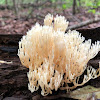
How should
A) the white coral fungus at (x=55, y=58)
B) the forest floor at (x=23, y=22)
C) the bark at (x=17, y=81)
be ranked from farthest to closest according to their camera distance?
the forest floor at (x=23, y=22) → the bark at (x=17, y=81) → the white coral fungus at (x=55, y=58)

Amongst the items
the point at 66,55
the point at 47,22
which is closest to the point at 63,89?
the point at 66,55

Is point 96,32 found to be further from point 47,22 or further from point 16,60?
point 16,60

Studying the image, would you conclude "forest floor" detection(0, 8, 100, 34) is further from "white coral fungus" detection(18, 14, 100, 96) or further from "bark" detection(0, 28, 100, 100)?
"white coral fungus" detection(18, 14, 100, 96)

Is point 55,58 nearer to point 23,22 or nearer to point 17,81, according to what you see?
Answer: point 17,81

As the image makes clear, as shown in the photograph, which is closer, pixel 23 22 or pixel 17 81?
pixel 17 81

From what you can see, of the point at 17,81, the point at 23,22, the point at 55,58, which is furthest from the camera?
the point at 23,22

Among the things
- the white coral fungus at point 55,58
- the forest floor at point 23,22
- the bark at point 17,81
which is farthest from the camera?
the forest floor at point 23,22

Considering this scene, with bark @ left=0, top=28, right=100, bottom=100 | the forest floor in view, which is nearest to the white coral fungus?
bark @ left=0, top=28, right=100, bottom=100

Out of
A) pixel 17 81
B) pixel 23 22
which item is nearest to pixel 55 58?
pixel 17 81

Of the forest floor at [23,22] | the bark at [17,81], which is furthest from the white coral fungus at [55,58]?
the forest floor at [23,22]

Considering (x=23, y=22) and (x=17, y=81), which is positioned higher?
(x=23, y=22)

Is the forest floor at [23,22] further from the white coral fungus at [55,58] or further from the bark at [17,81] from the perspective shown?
the white coral fungus at [55,58]
